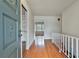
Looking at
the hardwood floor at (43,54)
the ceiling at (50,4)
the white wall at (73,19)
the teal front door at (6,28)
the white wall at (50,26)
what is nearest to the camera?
the teal front door at (6,28)

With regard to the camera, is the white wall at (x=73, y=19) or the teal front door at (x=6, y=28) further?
the white wall at (x=73, y=19)

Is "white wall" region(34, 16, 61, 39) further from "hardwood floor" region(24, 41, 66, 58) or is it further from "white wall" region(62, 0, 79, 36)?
"hardwood floor" region(24, 41, 66, 58)

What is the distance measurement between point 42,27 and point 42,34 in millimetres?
675

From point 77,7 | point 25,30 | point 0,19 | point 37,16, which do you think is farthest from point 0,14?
point 37,16

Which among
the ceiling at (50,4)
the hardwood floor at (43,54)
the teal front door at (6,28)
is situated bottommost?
the hardwood floor at (43,54)

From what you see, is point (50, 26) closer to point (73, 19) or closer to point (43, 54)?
point (73, 19)

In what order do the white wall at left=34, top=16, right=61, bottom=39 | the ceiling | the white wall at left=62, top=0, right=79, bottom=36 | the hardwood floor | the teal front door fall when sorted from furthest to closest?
the white wall at left=34, top=16, right=61, bottom=39 → the ceiling → the white wall at left=62, top=0, right=79, bottom=36 → the hardwood floor → the teal front door

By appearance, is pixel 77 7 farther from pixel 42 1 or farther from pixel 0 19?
pixel 0 19

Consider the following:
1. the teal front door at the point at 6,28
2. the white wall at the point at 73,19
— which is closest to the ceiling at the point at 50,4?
the white wall at the point at 73,19

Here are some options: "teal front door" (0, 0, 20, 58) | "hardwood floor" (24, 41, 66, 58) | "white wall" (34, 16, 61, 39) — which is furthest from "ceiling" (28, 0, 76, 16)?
"teal front door" (0, 0, 20, 58)

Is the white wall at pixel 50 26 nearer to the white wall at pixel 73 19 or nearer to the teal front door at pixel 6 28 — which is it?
the white wall at pixel 73 19

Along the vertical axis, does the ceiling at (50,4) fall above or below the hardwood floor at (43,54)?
above

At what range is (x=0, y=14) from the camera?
1007 millimetres

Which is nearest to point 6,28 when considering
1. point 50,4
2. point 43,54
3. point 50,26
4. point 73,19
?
point 43,54
